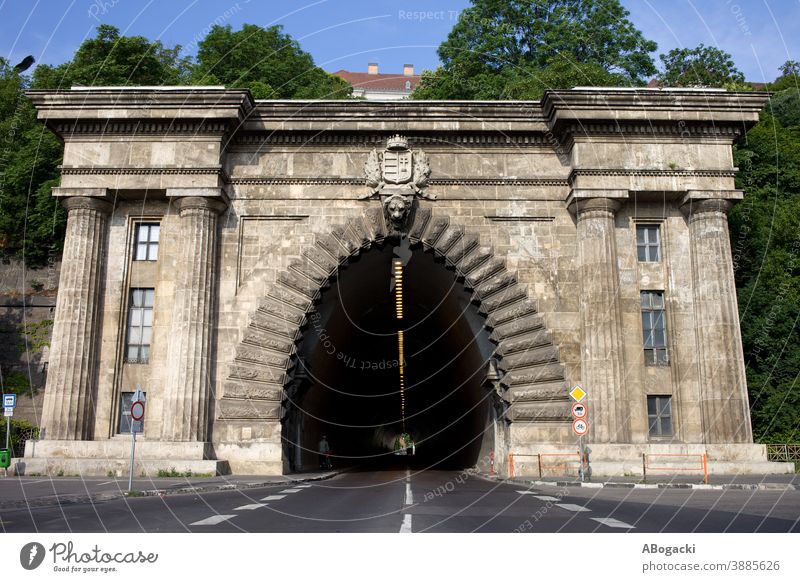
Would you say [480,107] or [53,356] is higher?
[480,107]

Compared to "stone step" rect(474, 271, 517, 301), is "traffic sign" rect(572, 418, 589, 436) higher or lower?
lower

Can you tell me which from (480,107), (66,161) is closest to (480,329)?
(480,107)

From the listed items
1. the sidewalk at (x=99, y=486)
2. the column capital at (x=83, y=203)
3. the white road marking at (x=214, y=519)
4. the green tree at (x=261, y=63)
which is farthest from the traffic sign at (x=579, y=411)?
the green tree at (x=261, y=63)

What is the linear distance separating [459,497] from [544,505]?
3.25m

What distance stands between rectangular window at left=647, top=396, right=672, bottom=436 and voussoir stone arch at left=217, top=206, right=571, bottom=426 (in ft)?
9.30

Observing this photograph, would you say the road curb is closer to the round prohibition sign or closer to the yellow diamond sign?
the yellow diamond sign

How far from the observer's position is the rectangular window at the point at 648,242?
2714 centimetres

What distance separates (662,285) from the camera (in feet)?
87.9

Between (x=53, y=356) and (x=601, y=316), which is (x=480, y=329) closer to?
(x=601, y=316)

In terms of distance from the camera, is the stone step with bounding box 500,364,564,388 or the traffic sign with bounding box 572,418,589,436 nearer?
the traffic sign with bounding box 572,418,589,436

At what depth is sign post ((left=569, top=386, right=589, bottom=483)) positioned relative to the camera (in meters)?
22.7

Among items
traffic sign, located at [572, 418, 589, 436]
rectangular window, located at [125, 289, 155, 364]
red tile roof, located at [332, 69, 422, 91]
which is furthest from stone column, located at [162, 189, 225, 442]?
red tile roof, located at [332, 69, 422, 91]

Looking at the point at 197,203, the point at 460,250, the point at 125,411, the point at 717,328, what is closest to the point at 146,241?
the point at 197,203

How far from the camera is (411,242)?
2716 cm
